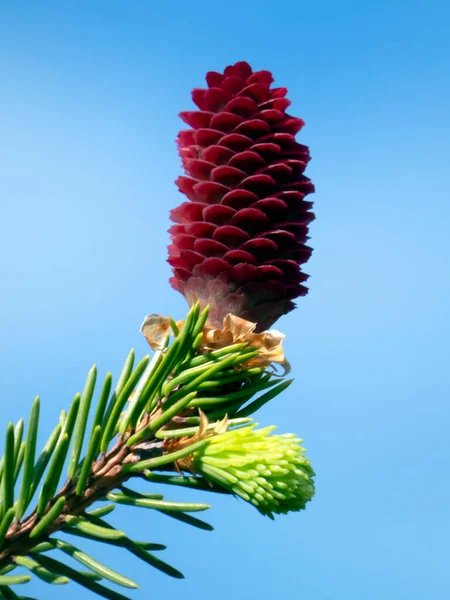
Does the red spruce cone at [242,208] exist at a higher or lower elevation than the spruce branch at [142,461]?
higher

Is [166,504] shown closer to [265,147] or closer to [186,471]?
[186,471]

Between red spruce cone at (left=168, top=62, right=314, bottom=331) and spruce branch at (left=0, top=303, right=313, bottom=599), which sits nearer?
spruce branch at (left=0, top=303, right=313, bottom=599)

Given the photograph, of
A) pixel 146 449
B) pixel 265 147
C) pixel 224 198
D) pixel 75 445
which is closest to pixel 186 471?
pixel 146 449

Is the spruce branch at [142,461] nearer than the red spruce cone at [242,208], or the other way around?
the spruce branch at [142,461]

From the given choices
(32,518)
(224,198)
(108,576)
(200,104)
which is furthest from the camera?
(200,104)

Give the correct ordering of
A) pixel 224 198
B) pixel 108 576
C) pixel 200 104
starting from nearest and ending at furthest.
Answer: pixel 108 576 < pixel 224 198 < pixel 200 104

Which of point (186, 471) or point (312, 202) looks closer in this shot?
point (186, 471)

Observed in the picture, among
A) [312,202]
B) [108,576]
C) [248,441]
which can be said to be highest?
[312,202]

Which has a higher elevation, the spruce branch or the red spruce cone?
the red spruce cone
